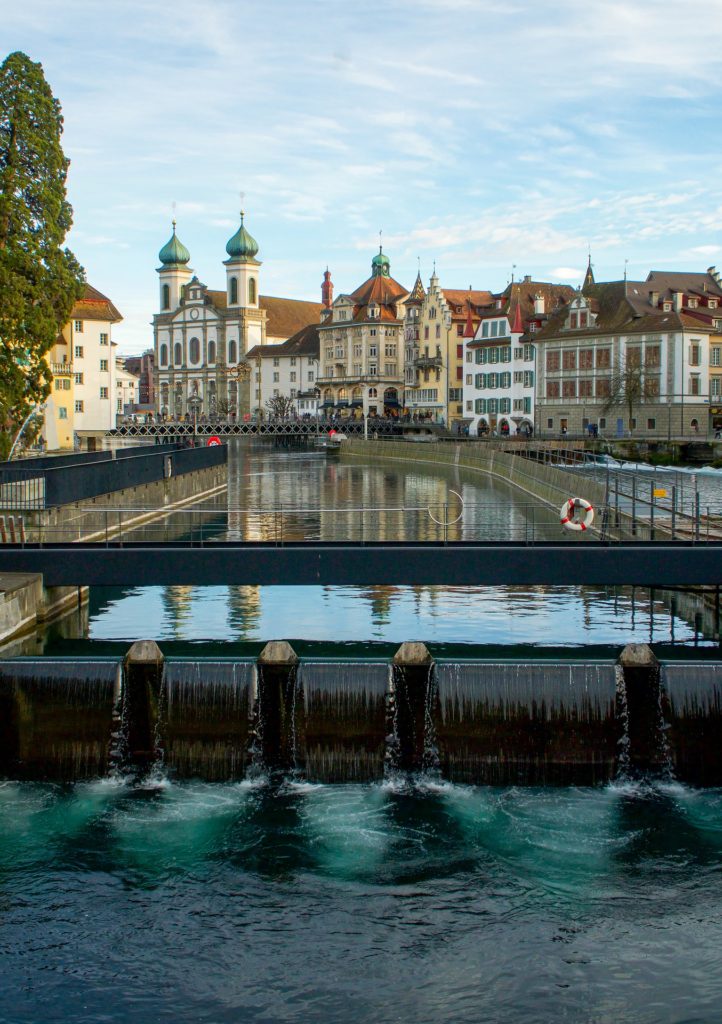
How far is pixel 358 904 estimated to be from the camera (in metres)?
16.2

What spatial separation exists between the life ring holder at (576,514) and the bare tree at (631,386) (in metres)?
78.0

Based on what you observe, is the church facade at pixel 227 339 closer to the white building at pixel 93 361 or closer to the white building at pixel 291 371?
the white building at pixel 291 371

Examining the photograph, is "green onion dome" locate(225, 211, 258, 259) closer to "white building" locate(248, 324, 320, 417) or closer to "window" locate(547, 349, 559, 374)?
"white building" locate(248, 324, 320, 417)

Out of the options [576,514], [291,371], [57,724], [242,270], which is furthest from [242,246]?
[57,724]

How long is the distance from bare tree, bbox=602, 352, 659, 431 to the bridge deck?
82.4m

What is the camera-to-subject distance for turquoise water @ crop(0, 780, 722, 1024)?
45.9ft

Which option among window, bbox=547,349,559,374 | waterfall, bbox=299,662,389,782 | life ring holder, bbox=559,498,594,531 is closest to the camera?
waterfall, bbox=299,662,389,782

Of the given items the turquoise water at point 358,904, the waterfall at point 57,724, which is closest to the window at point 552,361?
the turquoise water at point 358,904

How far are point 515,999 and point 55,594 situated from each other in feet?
71.9

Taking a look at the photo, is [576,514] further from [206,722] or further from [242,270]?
[242,270]

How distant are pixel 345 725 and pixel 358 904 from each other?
506 cm

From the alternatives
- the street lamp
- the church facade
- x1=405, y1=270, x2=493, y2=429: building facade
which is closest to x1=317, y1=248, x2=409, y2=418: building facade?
x1=405, y1=270, x2=493, y2=429: building facade

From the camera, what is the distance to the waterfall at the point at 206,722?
2098 centimetres

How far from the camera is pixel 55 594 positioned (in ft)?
108
